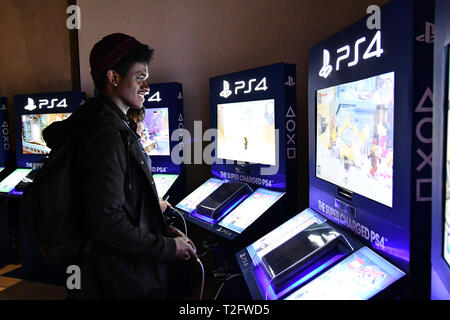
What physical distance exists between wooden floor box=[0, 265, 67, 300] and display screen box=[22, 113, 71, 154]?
4.54 feet

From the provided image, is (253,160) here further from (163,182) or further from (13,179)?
(13,179)

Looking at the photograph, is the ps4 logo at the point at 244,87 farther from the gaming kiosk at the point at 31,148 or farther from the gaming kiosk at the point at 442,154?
the gaming kiosk at the point at 31,148

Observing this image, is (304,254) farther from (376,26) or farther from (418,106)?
(376,26)

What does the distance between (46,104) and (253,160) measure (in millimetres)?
2623

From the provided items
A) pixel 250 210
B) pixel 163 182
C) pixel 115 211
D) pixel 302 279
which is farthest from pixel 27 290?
pixel 302 279

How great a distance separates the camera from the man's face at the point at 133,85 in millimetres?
1488

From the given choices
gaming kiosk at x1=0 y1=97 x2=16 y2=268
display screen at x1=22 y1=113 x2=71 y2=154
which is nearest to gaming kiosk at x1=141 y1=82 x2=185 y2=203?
display screen at x1=22 y1=113 x2=71 y2=154

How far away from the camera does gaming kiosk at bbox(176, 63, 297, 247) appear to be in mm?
2180

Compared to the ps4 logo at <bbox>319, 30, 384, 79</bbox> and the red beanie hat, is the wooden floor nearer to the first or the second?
the red beanie hat

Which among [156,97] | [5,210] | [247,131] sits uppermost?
[156,97]

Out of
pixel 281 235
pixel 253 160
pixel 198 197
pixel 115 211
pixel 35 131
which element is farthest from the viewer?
pixel 35 131

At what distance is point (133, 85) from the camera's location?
150 centimetres
